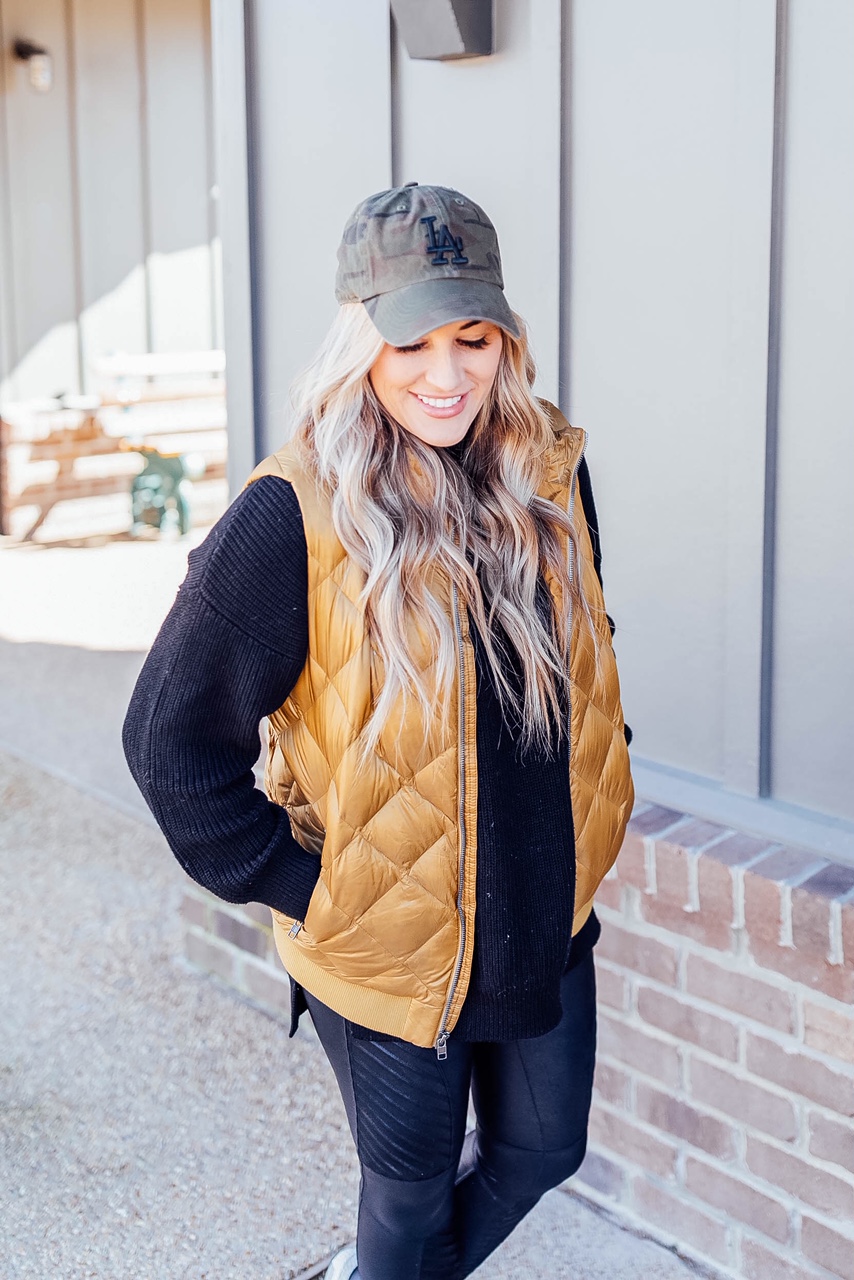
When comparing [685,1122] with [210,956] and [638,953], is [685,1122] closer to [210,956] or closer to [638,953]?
[638,953]

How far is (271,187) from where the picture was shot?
3.47m

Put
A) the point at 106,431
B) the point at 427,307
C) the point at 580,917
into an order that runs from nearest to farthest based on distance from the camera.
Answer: the point at 427,307, the point at 580,917, the point at 106,431

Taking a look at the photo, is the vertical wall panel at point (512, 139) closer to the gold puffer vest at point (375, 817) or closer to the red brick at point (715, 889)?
the red brick at point (715, 889)

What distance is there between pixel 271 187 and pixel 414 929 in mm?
2249

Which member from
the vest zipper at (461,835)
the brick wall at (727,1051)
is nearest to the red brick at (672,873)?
the brick wall at (727,1051)

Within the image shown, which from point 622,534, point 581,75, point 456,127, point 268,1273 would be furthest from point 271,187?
point 268,1273

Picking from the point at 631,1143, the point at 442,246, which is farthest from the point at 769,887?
the point at 442,246

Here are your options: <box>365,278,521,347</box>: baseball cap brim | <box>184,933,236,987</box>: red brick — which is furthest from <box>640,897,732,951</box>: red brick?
<box>184,933,236,987</box>: red brick

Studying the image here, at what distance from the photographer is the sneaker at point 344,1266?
2.17 metres

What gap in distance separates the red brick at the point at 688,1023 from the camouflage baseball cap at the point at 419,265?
145 cm

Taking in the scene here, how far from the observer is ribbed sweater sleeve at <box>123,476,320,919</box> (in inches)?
69.2

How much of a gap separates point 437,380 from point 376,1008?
0.85m

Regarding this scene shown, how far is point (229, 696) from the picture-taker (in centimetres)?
180

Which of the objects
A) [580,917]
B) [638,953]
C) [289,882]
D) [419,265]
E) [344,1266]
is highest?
[419,265]
